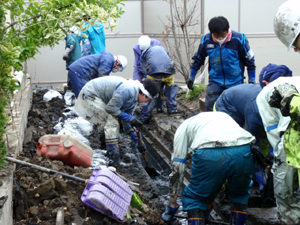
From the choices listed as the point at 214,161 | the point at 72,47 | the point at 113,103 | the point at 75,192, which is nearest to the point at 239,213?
the point at 214,161

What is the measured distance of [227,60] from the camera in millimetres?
5750

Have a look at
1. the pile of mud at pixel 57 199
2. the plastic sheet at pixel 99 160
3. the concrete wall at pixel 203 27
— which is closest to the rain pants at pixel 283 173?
the pile of mud at pixel 57 199

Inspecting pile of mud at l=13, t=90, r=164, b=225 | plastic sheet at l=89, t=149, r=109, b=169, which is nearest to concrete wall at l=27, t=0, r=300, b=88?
plastic sheet at l=89, t=149, r=109, b=169

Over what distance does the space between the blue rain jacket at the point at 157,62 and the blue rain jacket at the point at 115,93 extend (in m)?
2.11

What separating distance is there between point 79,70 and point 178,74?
420 cm

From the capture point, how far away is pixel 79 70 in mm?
7395

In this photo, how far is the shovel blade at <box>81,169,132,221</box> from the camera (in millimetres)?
3625

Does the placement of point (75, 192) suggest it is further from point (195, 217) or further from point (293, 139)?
point (293, 139)

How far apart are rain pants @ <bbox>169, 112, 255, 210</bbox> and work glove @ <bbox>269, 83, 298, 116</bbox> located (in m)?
0.81

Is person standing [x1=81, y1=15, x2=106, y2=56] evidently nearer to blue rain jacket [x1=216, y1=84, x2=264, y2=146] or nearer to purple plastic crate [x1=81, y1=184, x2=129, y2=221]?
blue rain jacket [x1=216, y1=84, x2=264, y2=146]

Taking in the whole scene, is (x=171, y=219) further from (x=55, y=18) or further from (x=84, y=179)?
(x=55, y=18)

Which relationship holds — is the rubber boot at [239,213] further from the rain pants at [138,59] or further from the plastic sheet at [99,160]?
the rain pants at [138,59]

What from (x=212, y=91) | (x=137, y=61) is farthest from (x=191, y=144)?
(x=137, y=61)

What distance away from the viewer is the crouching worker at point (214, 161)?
10.7 ft
